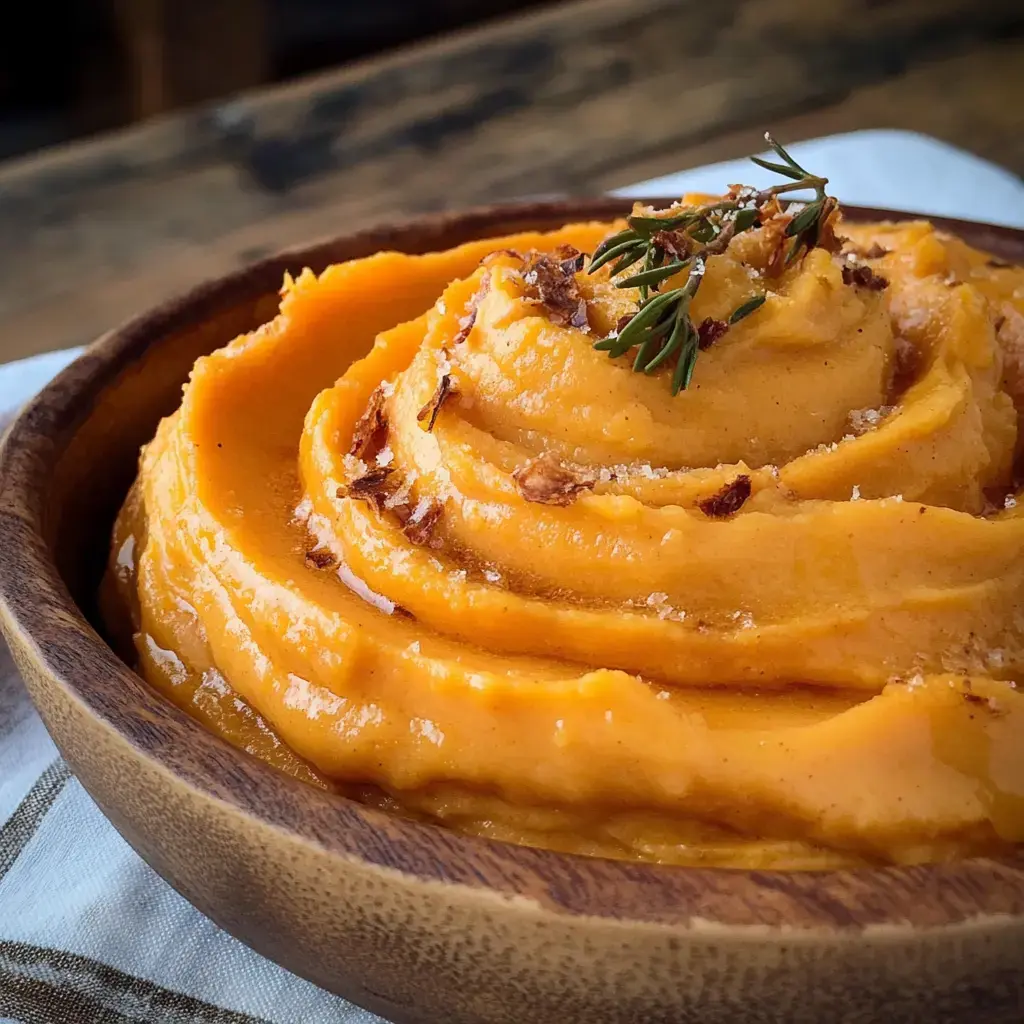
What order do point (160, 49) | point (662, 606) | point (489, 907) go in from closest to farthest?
point (489, 907) → point (662, 606) → point (160, 49)

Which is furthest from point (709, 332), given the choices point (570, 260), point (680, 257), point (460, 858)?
point (460, 858)

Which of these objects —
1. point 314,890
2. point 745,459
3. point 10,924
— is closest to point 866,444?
point 745,459

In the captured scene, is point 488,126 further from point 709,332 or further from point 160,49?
point 709,332

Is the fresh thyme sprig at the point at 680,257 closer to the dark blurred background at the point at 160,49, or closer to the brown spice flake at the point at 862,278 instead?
the brown spice flake at the point at 862,278

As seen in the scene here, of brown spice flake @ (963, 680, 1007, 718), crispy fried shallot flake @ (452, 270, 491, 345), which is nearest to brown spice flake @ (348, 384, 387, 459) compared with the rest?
crispy fried shallot flake @ (452, 270, 491, 345)

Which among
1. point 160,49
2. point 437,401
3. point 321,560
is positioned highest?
point 160,49

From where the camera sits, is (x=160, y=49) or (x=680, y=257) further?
(x=160, y=49)
